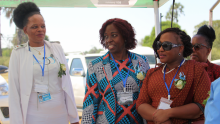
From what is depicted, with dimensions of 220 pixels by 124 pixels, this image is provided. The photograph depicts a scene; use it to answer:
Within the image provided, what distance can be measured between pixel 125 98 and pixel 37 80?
119 cm

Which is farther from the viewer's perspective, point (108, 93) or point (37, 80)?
point (37, 80)

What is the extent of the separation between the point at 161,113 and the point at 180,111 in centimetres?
17

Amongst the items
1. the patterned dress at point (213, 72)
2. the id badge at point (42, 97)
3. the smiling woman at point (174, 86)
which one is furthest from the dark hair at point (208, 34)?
the id badge at point (42, 97)

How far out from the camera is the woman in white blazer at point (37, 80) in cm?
239

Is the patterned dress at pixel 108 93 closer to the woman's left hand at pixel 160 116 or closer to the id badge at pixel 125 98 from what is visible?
the id badge at pixel 125 98

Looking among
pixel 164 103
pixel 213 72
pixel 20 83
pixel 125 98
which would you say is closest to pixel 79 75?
pixel 20 83

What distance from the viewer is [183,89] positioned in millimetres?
1771

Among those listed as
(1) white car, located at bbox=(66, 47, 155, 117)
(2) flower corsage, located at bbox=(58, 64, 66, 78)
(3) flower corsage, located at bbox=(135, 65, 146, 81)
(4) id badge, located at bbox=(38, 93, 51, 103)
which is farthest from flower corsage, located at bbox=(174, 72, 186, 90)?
(1) white car, located at bbox=(66, 47, 155, 117)

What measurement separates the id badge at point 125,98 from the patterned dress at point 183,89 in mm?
97

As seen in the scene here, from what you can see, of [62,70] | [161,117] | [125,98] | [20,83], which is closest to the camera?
[161,117]

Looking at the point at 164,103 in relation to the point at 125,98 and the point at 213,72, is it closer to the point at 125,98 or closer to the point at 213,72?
A: the point at 125,98

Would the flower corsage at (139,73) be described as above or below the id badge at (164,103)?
above

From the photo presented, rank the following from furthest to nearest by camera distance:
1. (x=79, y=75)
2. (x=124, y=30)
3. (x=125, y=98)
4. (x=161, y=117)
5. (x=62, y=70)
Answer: (x=79, y=75) < (x=62, y=70) < (x=124, y=30) < (x=125, y=98) < (x=161, y=117)

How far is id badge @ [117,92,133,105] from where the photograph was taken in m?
2.03
